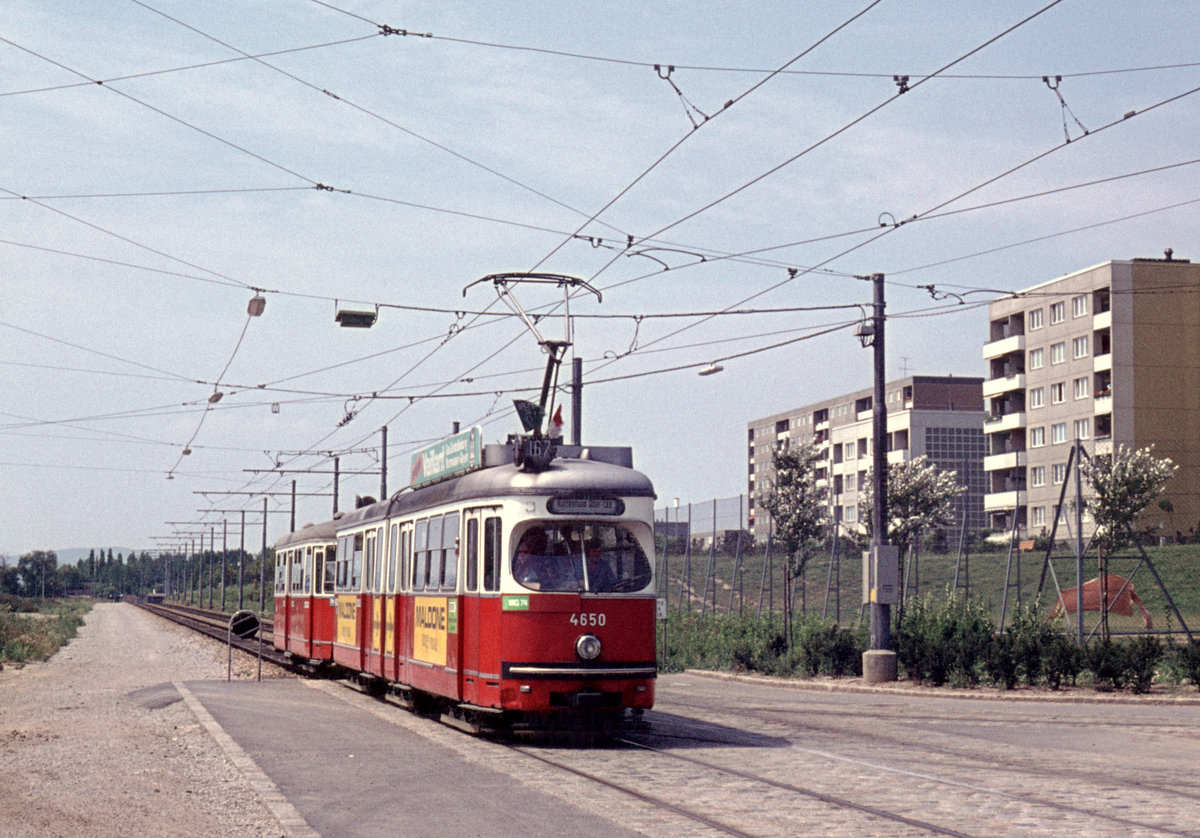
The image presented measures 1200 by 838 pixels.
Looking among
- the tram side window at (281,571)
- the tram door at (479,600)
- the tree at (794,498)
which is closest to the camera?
the tram door at (479,600)

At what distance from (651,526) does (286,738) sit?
15.6 feet

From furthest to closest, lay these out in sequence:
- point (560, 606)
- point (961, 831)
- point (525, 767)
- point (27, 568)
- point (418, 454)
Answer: point (27, 568) < point (418, 454) < point (560, 606) < point (525, 767) < point (961, 831)

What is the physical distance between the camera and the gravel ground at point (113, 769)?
34.1ft

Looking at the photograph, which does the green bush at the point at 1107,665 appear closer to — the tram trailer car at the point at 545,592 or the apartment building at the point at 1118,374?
the tram trailer car at the point at 545,592

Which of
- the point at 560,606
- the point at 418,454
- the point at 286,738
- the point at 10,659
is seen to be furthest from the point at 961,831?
the point at 10,659

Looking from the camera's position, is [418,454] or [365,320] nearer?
[418,454]

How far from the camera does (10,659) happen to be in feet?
124

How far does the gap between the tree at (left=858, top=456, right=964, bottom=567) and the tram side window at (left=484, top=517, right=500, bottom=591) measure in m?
31.0

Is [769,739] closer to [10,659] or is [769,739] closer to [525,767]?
[525,767]

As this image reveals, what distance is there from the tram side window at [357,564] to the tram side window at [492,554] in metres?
7.85

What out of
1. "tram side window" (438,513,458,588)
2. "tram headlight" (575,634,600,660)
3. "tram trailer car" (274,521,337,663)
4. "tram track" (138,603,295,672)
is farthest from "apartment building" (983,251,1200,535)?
"tram headlight" (575,634,600,660)

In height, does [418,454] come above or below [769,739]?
above

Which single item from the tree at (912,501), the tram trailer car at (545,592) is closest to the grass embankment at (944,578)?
the tree at (912,501)

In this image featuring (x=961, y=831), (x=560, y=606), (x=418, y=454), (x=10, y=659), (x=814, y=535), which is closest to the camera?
(x=961, y=831)
